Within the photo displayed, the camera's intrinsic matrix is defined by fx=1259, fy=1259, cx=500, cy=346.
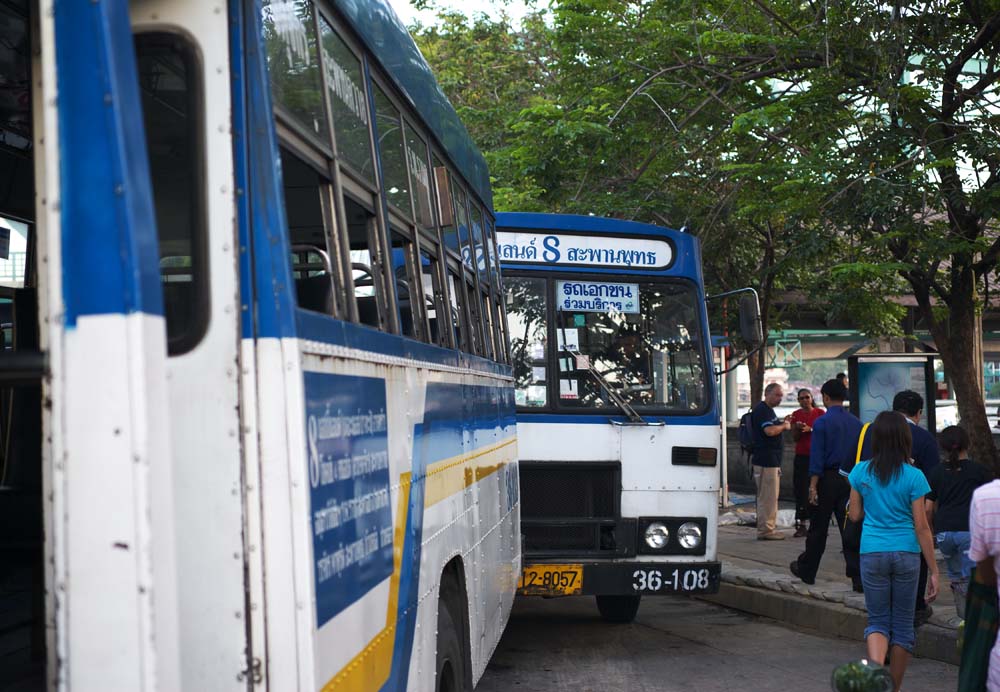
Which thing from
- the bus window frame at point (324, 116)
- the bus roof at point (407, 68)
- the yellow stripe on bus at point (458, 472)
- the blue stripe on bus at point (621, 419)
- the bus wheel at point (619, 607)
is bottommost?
the bus wheel at point (619, 607)

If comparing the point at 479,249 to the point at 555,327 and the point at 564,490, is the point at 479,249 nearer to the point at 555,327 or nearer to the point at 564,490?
the point at 555,327

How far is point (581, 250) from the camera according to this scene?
8.85 meters

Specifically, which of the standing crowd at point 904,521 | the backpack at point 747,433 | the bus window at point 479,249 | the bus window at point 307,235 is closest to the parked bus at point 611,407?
the standing crowd at point 904,521

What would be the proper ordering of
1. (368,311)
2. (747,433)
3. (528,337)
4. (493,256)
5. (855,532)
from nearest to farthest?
(368,311) → (493,256) → (855,532) → (528,337) → (747,433)

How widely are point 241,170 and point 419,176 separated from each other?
6.78 ft

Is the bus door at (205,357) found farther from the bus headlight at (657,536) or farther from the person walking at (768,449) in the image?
the person walking at (768,449)

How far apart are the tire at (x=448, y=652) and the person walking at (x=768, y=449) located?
359 inches

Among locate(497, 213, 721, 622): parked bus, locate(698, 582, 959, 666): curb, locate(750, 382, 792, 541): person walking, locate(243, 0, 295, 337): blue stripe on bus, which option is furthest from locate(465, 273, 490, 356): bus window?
locate(750, 382, 792, 541): person walking

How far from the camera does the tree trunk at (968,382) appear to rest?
15.4m

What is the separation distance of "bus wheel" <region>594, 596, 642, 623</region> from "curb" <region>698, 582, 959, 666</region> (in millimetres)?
1403

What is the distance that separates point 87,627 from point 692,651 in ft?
23.9

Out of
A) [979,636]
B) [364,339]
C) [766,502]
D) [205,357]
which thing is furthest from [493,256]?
[766,502]

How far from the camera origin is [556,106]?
16.6 meters

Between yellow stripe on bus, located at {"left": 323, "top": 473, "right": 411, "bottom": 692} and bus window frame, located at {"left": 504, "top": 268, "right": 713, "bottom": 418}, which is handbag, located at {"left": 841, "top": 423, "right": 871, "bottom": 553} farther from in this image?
yellow stripe on bus, located at {"left": 323, "top": 473, "right": 411, "bottom": 692}
